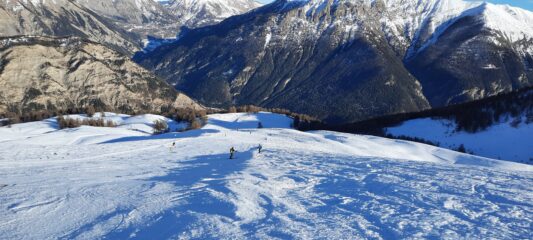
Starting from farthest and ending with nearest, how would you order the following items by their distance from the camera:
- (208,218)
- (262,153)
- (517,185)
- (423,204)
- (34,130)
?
(34,130) → (262,153) → (517,185) → (423,204) → (208,218)

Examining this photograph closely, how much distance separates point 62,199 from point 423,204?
1343 centimetres

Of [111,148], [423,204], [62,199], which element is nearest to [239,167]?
[62,199]

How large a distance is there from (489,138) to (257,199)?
62140 mm

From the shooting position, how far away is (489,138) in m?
72.2

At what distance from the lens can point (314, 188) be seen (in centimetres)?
2092

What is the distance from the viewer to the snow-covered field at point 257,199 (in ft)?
49.4

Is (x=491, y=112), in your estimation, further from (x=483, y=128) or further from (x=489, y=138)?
(x=489, y=138)

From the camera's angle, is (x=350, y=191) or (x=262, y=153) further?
(x=262, y=153)

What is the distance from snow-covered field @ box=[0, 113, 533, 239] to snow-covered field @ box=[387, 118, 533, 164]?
42.7 metres

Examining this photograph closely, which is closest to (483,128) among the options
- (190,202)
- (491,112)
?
(491,112)

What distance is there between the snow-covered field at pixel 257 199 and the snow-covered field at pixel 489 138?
4269 cm

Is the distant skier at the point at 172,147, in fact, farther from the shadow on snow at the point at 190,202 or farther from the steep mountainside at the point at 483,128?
the steep mountainside at the point at 483,128

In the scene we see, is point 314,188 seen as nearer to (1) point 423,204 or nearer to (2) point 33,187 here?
(1) point 423,204

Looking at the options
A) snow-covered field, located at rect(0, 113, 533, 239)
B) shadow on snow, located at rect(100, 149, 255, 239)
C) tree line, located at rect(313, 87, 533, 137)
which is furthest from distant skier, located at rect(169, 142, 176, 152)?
tree line, located at rect(313, 87, 533, 137)
